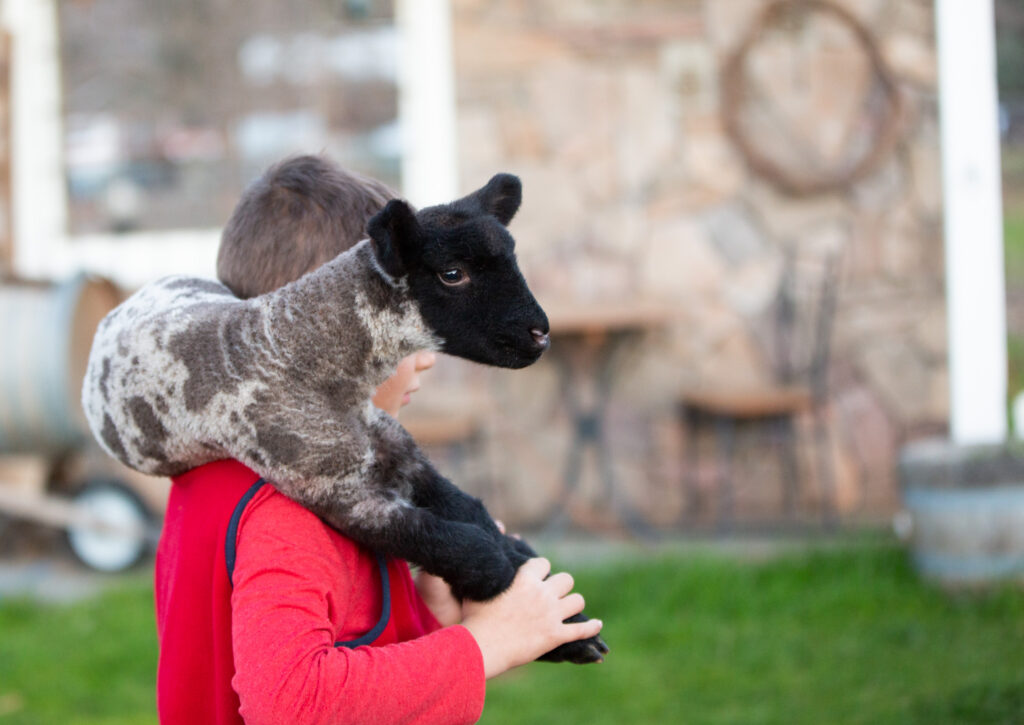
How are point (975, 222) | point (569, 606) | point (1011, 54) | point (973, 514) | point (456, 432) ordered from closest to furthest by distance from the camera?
point (569, 606)
point (973, 514)
point (975, 222)
point (456, 432)
point (1011, 54)

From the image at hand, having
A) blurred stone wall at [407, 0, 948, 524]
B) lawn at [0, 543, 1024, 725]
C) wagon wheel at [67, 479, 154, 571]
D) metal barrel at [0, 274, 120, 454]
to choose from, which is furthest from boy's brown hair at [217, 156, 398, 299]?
blurred stone wall at [407, 0, 948, 524]

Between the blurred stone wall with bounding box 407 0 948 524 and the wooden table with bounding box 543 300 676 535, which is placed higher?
the blurred stone wall with bounding box 407 0 948 524

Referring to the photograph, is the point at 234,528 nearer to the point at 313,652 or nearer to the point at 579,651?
the point at 313,652

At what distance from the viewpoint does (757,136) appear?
17.0 ft

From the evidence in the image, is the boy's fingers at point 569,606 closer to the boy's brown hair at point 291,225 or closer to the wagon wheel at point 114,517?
the boy's brown hair at point 291,225

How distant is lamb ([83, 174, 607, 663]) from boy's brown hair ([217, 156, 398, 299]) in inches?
6.2

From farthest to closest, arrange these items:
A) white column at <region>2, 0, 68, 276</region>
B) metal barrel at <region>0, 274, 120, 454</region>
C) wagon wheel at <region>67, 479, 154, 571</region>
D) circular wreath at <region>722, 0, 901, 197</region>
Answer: white column at <region>2, 0, 68, 276</region> → circular wreath at <region>722, 0, 901, 197</region> → wagon wheel at <region>67, 479, 154, 571</region> → metal barrel at <region>0, 274, 120, 454</region>

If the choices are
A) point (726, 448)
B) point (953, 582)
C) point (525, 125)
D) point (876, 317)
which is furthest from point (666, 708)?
point (525, 125)

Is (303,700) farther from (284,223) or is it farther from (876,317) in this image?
(876,317)

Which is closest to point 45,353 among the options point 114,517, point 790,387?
point 114,517

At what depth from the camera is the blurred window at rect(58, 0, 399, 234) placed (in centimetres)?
540

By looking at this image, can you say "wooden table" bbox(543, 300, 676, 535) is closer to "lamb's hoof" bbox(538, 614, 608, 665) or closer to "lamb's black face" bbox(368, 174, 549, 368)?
"lamb's hoof" bbox(538, 614, 608, 665)

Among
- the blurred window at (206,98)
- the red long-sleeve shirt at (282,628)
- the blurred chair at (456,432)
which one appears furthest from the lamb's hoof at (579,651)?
the blurred window at (206,98)

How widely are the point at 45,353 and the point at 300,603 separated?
3.71 meters
